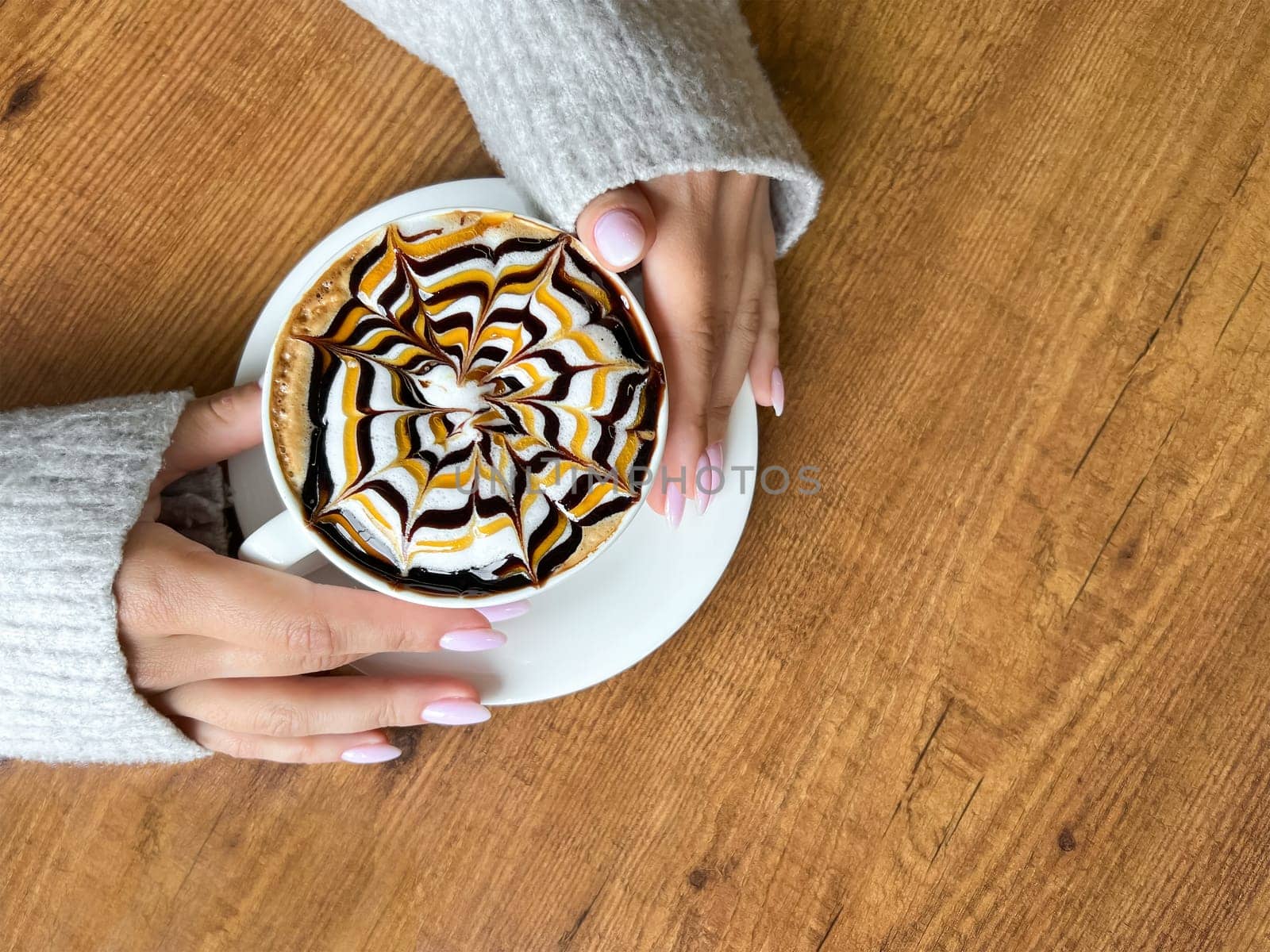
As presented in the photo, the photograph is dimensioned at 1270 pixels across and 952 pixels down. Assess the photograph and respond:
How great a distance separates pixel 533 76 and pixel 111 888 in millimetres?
770

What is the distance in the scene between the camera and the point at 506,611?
0.68m

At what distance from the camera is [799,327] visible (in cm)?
76

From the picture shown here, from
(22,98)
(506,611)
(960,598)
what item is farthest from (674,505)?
(22,98)

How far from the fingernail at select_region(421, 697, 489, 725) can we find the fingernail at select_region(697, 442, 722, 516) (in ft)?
0.81

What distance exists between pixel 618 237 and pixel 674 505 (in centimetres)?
21

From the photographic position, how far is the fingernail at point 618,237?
0.60 meters

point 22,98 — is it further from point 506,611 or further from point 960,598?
point 960,598

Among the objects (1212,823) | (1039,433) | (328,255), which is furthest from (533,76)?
(1212,823)

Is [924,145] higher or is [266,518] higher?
[924,145]

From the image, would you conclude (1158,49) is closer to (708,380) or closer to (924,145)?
(924,145)

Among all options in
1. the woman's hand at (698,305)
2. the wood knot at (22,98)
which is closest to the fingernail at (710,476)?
the woman's hand at (698,305)

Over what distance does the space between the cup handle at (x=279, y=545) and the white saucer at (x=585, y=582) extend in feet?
0.16

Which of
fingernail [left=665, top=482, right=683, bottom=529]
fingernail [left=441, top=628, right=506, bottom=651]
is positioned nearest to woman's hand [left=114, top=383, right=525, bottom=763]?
fingernail [left=441, top=628, right=506, bottom=651]

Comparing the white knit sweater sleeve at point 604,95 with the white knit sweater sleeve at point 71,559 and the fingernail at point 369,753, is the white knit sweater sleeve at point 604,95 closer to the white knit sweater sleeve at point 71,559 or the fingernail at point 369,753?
the white knit sweater sleeve at point 71,559
